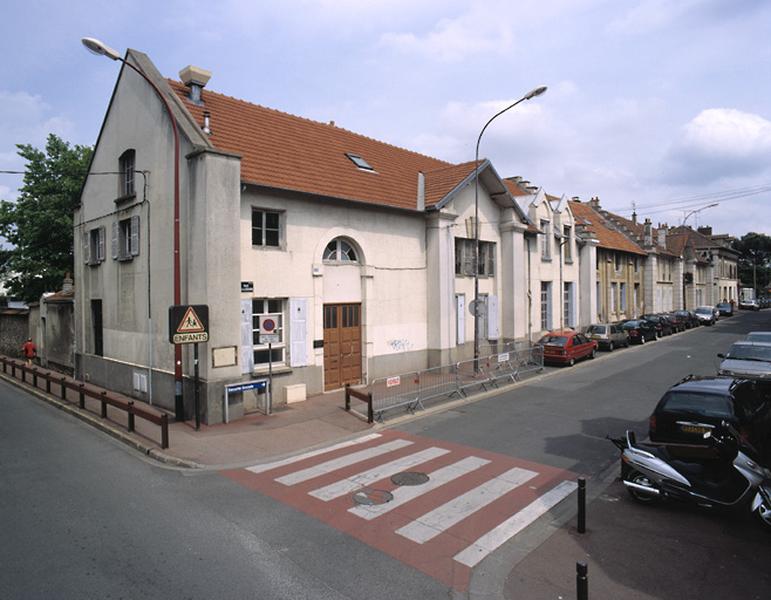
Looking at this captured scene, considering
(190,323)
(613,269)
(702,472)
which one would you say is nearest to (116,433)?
(190,323)

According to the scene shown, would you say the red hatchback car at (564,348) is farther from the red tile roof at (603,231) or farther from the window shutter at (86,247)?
the window shutter at (86,247)

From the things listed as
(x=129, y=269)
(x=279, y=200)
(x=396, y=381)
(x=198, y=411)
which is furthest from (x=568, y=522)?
(x=129, y=269)

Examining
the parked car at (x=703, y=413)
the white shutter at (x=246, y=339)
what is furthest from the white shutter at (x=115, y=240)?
the parked car at (x=703, y=413)

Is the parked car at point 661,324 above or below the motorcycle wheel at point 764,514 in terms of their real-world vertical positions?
above

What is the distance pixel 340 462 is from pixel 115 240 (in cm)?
1190

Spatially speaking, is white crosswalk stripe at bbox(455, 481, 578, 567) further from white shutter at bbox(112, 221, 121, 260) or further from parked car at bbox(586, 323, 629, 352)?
parked car at bbox(586, 323, 629, 352)

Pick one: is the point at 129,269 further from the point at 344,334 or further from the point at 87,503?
the point at 87,503

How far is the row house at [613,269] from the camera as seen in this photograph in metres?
35.3

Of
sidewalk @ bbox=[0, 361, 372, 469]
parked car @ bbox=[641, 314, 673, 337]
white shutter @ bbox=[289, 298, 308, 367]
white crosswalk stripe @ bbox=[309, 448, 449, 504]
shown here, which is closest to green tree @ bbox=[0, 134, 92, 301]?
sidewalk @ bbox=[0, 361, 372, 469]

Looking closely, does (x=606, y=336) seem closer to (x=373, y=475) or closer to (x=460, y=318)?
(x=460, y=318)

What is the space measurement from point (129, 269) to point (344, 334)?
721 centimetres

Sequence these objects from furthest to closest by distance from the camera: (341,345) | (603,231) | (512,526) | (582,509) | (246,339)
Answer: (603,231) → (341,345) → (246,339) → (512,526) → (582,509)

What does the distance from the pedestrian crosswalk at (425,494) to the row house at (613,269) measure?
25580mm

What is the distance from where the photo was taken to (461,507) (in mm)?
7531
